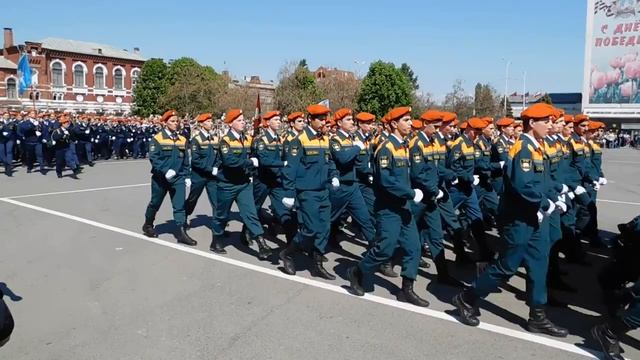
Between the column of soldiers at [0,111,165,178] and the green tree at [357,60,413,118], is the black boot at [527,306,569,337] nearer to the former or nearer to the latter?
the column of soldiers at [0,111,165,178]

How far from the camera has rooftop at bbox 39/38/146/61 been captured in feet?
236

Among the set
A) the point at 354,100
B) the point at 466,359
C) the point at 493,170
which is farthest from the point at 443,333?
the point at 354,100

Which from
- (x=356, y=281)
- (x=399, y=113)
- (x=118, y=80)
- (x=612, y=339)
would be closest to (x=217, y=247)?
(x=356, y=281)

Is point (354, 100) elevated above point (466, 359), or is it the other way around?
point (354, 100)

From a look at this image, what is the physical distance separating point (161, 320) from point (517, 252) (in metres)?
3.30

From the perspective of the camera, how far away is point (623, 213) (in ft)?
39.5

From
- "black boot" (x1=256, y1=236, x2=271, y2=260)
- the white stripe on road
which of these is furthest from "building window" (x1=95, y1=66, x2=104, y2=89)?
"black boot" (x1=256, y1=236, x2=271, y2=260)

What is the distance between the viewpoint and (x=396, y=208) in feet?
18.9

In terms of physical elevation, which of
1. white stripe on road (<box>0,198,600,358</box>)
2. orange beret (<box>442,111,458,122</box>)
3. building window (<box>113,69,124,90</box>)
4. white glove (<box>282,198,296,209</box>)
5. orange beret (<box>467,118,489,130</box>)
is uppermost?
building window (<box>113,69,124,90</box>)

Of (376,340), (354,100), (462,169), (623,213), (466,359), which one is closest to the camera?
(466,359)

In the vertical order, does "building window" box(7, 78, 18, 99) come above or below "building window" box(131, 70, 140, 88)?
below

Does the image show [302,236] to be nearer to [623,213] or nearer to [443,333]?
[443,333]

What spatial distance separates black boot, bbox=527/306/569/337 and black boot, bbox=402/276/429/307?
1067 millimetres

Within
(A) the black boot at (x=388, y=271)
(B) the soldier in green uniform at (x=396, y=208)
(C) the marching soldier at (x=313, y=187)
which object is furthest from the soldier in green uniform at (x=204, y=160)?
(B) the soldier in green uniform at (x=396, y=208)
